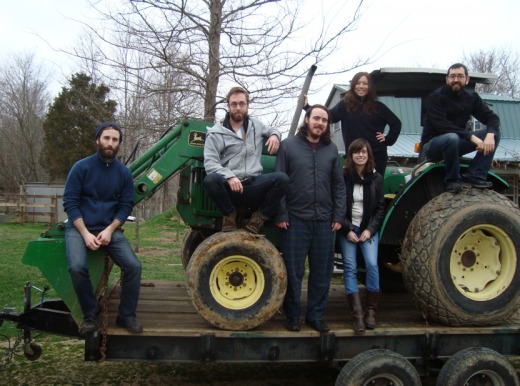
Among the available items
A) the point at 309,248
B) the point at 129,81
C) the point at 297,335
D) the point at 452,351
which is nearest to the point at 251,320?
the point at 297,335

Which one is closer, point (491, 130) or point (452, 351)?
point (452, 351)

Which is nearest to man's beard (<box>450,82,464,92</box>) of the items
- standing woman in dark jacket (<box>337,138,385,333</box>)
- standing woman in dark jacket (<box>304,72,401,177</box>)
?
standing woman in dark jacket (<box>304,72,401,177</box>)

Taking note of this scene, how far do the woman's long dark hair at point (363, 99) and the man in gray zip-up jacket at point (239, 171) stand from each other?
40.1 inches

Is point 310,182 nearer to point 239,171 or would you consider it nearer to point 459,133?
point 239,171

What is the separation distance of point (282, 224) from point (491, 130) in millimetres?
1973

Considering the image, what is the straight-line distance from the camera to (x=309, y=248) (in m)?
3.95

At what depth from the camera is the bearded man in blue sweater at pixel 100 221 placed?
11.6ft

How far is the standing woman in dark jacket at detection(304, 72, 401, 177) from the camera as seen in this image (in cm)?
464

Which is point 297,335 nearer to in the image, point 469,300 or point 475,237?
point 469,300

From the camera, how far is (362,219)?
416 cm

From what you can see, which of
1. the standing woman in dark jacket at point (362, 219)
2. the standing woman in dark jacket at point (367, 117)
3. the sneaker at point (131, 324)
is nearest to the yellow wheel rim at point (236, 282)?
the sneaker at point (131, 324)

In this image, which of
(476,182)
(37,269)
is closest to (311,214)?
(476,182)

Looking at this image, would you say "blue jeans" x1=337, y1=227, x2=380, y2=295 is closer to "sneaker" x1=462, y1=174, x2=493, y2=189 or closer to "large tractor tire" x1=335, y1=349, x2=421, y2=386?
"large tractor tire" x1=335, y1=349, x2=421, y2=386

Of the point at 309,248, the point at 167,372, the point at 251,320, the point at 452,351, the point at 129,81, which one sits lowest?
the point at 167,372
